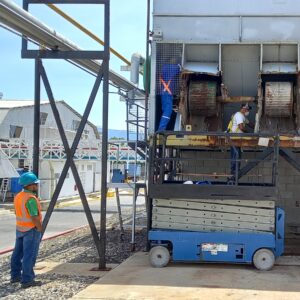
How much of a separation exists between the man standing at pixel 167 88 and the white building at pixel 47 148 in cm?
2293

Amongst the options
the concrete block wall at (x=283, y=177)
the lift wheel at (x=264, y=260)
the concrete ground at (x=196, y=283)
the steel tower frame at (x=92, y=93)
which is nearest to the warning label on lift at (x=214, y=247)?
the concrete ground at (x=196, y=283)

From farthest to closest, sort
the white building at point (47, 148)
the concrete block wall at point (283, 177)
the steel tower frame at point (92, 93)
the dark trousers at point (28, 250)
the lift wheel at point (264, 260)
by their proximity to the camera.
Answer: the white building at point (47, 148) < the concrete block wall at point (283, 177) < the steel tower frame at point (92, 93) < the lift wheel at point (264, 260) < the dark trousers at point (28, 250)

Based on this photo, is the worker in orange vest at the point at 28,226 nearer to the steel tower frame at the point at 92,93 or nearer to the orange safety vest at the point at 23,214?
the orange safety vest at the point at 23,214

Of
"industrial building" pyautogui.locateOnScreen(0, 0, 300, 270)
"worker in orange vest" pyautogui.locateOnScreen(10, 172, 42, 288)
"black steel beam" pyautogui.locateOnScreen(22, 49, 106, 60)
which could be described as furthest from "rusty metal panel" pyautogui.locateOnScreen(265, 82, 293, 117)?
"worker in orange vest" pyautogui.locateOnScreen(10, 172, 42, 288)

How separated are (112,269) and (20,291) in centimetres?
192

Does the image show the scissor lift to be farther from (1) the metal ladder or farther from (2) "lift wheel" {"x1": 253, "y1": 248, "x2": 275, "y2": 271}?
(1) the metal ladder

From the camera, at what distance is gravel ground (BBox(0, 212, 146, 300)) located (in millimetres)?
7251

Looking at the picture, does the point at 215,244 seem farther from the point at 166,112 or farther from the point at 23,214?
the point at 23,214

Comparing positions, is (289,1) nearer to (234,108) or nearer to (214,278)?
(234,108)

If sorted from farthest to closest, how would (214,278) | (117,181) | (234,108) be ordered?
(117,181)
(234,108)
(214,278)

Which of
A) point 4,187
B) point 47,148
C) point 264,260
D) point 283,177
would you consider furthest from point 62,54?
point 4,187

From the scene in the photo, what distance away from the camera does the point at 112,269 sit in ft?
28.9

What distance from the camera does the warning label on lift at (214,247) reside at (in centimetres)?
858

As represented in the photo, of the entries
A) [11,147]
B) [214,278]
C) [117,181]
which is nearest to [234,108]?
[117,181]
